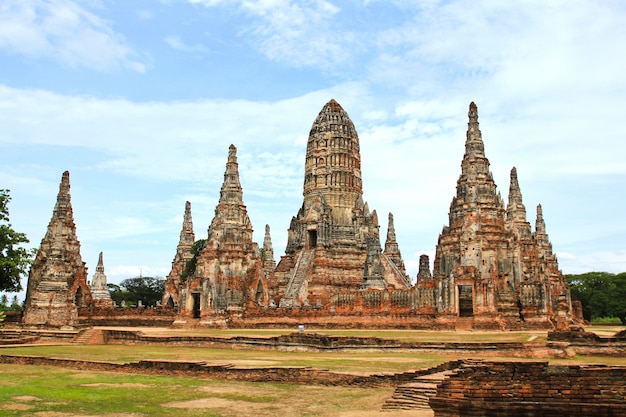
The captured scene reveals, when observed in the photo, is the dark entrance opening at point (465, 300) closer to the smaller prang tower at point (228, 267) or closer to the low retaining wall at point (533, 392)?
the smaller prang tower at point (228, 267)

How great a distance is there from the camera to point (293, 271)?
4662 cm

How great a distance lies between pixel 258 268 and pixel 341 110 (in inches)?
724

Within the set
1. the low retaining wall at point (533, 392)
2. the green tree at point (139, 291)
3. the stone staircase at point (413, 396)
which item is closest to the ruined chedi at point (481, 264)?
the stone staircase at point (413, 396)

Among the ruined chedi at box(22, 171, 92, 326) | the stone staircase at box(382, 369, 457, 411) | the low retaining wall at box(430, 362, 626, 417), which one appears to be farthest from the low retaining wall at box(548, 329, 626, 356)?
the ruined chedi at box(22, 171, 92, 326)

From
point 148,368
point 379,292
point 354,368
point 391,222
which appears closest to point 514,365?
point 354,368

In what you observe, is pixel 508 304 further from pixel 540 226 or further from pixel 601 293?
pixel 601 293

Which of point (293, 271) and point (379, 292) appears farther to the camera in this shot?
point (293, 271)

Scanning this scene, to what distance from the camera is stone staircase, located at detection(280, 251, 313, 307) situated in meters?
42.9

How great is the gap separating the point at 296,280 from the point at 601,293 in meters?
32.8

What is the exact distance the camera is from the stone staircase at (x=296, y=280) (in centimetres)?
4294

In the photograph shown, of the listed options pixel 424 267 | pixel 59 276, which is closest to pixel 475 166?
pixel 424 267

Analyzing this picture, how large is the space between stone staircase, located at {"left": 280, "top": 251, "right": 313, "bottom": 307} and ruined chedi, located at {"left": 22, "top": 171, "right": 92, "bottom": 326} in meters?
13.6

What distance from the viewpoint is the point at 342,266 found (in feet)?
156

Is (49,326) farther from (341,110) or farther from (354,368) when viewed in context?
(341,110)
